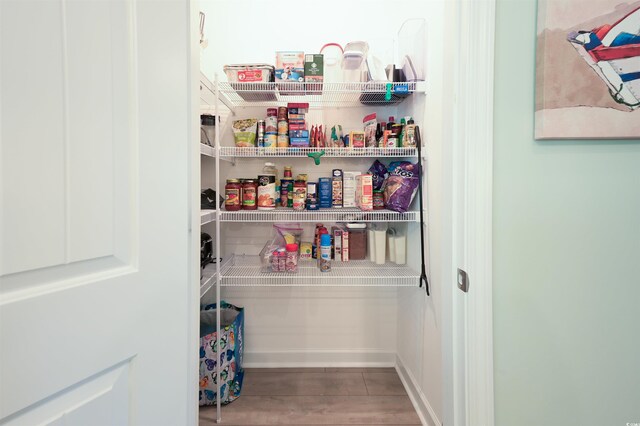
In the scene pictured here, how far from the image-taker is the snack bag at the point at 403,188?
5.13ft

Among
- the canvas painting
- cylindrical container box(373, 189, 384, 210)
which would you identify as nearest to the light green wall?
the canvas painting

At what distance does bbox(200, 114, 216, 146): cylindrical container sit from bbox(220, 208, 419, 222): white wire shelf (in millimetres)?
414

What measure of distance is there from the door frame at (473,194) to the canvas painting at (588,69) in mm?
155

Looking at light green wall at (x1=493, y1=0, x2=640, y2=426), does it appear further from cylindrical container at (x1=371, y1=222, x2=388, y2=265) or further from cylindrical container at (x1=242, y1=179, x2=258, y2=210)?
cylindrical container at (x1=242, y1=179, x2=258, y2=210)

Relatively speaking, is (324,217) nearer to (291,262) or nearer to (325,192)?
(325,192)

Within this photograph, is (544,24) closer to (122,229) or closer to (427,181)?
(427,181)

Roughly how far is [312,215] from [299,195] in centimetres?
14

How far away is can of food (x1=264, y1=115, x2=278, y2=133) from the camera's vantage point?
164 centimetres

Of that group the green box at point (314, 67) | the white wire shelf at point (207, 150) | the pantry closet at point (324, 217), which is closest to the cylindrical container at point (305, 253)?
the pantry closet at point (324, 217)

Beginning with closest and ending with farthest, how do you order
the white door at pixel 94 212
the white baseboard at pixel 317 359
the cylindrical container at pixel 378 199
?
the white door at pixel 94 212 < the cylindrical container at pixel 378 199 < the white baseboard at pixel 317 359

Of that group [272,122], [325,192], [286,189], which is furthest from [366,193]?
[272,122]

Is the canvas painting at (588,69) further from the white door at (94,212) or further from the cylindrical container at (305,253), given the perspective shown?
the cylindrical container at (305,253)

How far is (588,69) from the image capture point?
774mm

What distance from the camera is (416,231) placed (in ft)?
5.40
